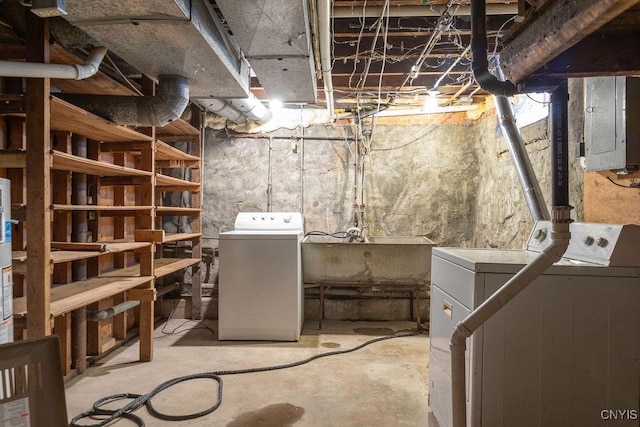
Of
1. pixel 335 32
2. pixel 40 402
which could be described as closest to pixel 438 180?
pixel 335 32

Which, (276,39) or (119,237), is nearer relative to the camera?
(276,39)

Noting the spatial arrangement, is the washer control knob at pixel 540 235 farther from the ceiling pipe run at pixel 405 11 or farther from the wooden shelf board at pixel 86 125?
the wooden shelf board at pixel 86 125

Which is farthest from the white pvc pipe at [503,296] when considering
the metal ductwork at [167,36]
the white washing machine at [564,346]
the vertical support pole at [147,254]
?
the vertical support pole at [147,254]

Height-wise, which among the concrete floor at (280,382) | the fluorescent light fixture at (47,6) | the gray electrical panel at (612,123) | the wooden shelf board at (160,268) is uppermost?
the fluorescent light fixture at (47,6)

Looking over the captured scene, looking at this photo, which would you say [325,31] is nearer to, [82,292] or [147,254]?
[147,254]

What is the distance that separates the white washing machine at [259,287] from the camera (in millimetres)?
3348

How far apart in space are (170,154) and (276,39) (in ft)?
6.61

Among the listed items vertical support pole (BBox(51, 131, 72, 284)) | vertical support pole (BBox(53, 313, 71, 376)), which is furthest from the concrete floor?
vertical support pole (BBox(51, 131, 72, 284))

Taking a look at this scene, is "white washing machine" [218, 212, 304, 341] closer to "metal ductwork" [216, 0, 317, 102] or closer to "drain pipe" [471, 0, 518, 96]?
"metal ductwork" [216, 0, 317, 102]

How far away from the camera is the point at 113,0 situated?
1521 mm

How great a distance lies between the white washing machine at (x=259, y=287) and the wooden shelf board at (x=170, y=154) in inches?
36.5

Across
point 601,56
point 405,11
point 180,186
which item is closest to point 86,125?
point 180,186

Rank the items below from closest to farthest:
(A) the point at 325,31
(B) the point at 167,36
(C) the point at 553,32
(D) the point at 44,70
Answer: (C) the point at 553,32 < (D) the point at 44,70 < (B) the point at 167,36 < (A) the point at 325,31

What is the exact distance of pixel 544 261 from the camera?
4.29 feet
